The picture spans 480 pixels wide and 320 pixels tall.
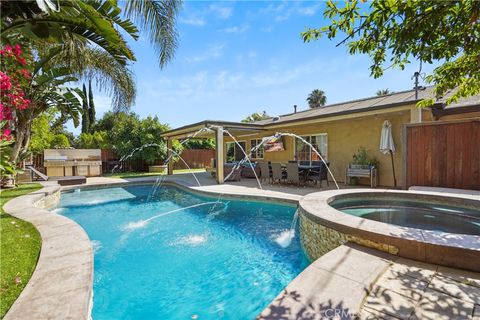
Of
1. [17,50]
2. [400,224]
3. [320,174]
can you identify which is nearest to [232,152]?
[320,174]

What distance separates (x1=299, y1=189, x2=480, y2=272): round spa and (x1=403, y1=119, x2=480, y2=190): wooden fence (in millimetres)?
2869

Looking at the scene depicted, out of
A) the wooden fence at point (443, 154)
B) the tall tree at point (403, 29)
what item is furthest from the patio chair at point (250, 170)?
the tall tree at point (403, 29)

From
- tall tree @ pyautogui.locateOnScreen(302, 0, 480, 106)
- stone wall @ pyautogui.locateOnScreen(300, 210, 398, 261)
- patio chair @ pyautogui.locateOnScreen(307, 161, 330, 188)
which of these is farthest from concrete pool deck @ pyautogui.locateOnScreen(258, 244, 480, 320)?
patio chair @ pyautogui.locateOnScreen(307, 161, 330, 188)

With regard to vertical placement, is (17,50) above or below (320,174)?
above

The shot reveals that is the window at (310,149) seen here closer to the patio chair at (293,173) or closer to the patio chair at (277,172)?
the patio chair at (277,172)

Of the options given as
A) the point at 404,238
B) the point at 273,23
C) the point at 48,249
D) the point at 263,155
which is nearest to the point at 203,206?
the point at 48,249

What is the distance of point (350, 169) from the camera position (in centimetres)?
1162

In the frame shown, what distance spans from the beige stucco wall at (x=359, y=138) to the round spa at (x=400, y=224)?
4644 mm

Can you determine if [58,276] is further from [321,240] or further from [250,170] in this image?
[250,170]

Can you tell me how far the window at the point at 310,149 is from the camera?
45.3ft

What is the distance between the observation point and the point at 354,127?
1237cm

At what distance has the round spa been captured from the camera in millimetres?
3141

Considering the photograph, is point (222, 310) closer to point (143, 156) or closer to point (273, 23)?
point (273, 23)

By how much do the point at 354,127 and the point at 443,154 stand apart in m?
4.40
